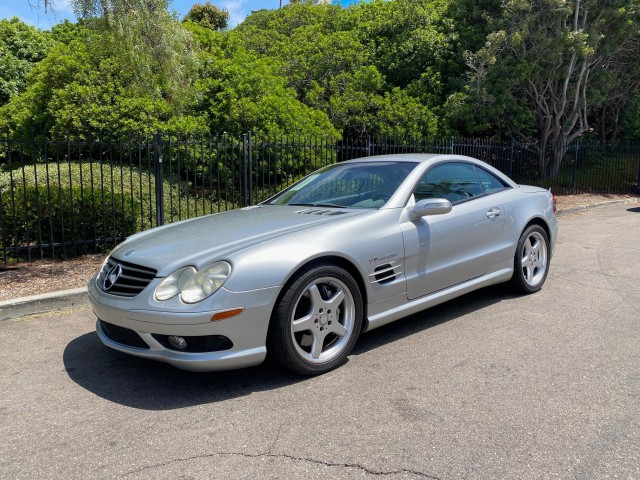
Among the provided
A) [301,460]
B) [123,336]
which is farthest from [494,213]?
[123,336]

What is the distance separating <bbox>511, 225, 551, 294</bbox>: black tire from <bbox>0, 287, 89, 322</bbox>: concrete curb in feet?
14.8

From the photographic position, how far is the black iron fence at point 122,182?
7602 mm

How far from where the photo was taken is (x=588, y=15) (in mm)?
15188

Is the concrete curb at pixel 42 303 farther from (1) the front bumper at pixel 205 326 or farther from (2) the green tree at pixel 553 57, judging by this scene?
(2) the green tree at pixel 553 57

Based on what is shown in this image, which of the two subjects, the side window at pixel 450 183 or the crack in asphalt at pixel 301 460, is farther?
the side window at pixel 450 183

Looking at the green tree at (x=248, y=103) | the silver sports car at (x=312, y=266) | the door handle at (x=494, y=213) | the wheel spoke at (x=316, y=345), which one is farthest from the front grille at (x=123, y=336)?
the green tree at (x=248, y=103)

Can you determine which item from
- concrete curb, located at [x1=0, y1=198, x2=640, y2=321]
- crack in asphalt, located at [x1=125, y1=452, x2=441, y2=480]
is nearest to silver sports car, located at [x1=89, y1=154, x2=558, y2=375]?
crack in asphalt, located at [x1=125, y1=452, x2=441, y2=480]

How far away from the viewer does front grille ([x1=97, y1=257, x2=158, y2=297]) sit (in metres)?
3.64

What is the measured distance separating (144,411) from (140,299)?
69 centimetres

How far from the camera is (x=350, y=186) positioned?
16.4 ft

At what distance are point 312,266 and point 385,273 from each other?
Result: 685mm

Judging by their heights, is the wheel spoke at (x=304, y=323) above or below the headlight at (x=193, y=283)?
below

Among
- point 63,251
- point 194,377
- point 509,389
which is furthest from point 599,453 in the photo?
point 63,251

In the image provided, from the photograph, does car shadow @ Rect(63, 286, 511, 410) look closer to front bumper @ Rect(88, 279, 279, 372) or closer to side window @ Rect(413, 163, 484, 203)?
front bumper @ Rect(88, 279, 279, 372)
